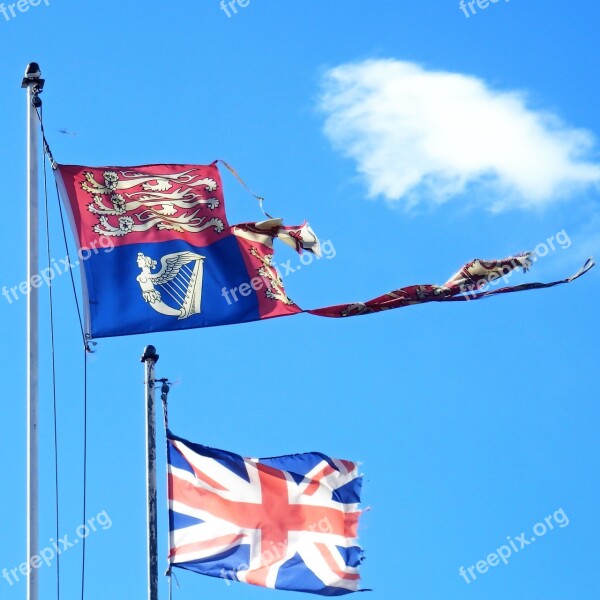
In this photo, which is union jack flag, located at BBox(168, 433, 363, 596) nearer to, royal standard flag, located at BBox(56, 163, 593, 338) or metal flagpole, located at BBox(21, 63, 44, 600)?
royal standard flag, located at BBox(56, 163, 593, 338)

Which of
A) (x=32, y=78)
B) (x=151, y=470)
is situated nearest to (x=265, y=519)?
(x=151, y=470)

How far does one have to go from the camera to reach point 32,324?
1819cm

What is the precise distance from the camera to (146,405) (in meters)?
→ 19.1

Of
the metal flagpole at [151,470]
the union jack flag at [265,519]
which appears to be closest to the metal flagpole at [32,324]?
the metal flagpole at [151,470]

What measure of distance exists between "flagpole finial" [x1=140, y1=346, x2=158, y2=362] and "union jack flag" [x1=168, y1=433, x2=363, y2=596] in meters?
1.69

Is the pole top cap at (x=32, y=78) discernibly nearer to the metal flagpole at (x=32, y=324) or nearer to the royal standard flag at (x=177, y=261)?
the metal flagpole at (x=32, y=324)

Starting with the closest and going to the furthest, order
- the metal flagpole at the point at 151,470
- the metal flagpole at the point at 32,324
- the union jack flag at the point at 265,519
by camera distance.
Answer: the metal flagpole at the point at 32,324, the metal flagpole at the point at 151,470, the union jack flag at the point at 265,519

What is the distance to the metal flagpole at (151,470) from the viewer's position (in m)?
17.9

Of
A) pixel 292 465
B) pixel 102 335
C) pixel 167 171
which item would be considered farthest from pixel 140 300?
pixel 292 465

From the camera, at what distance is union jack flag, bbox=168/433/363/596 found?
2025 cm

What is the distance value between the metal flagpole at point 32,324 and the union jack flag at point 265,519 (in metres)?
3.01

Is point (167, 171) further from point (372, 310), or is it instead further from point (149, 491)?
point (149, 491)

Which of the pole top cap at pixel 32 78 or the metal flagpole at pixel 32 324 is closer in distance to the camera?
the metal flagpole at pixel 32 324

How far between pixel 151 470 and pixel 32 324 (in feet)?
7.15
